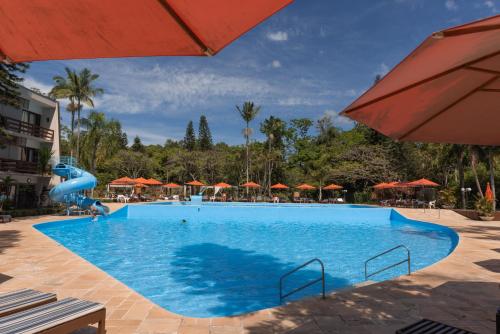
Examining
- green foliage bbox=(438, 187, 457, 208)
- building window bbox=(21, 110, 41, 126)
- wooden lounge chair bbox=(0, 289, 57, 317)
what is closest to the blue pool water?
wooden lounge chair bbox=(0, 289, 57, 317)

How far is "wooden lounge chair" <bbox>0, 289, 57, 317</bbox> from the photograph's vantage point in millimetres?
3306

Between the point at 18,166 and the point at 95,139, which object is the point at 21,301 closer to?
the point at 18,166

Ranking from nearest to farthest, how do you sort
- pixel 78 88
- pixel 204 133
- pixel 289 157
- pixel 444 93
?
pixel 444 93 → pixel 78 88 → pixel 289 157 → pixel 204 133

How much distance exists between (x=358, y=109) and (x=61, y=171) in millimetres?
22252

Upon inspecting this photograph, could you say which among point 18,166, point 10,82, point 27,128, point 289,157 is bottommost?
point 18,166

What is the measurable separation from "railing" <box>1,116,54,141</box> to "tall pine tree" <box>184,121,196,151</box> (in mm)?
50091

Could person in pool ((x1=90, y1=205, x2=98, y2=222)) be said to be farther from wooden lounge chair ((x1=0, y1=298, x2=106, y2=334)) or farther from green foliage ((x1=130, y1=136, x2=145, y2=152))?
green foliage ((x1=130, y1=136, x2=145, y2=152))

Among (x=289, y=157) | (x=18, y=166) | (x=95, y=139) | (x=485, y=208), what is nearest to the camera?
(x=485, y=208)

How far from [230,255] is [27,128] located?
18802mm

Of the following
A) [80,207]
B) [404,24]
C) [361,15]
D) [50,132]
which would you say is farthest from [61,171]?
[404,24]

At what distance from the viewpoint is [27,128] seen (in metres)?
21.7

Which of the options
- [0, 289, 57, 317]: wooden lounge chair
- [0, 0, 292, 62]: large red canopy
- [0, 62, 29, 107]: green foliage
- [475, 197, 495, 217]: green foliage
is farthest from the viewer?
[475, 197, 495, 217]: green foliage

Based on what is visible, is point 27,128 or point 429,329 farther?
point 27,128

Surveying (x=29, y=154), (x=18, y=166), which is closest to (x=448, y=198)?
(x=18, y=166)
